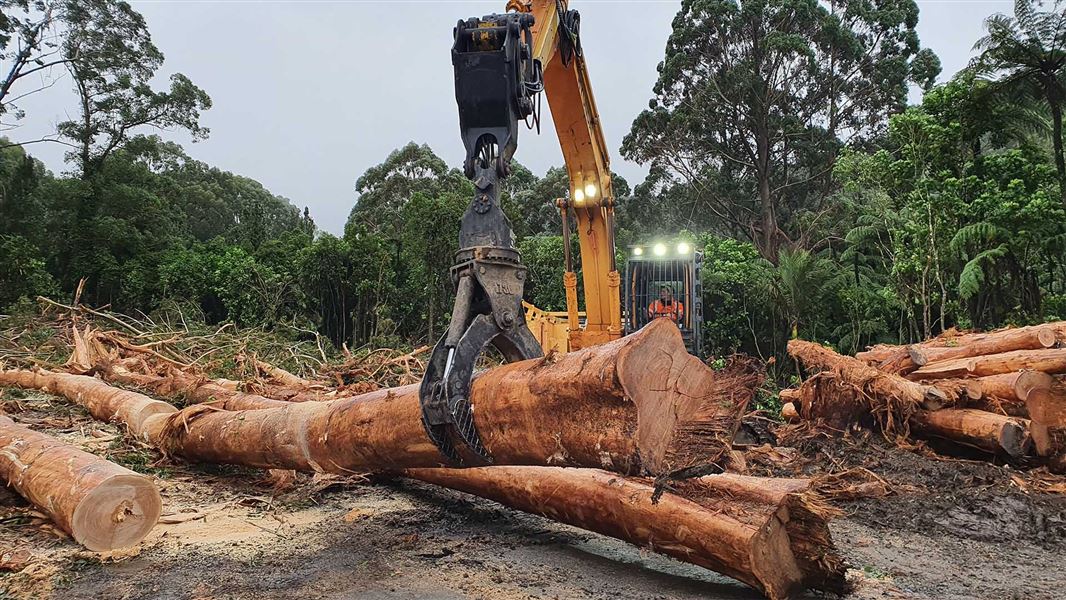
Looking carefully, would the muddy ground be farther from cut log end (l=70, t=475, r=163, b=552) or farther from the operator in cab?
the operator in cab

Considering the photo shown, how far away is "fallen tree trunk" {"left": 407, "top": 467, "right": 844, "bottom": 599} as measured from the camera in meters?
2.95

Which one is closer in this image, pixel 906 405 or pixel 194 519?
pixel 194 519

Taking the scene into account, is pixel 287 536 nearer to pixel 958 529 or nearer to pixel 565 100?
pixel 958 529

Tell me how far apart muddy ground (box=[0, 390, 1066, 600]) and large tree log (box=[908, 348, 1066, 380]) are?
1220mm

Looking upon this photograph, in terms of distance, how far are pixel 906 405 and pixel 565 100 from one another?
4698 mm

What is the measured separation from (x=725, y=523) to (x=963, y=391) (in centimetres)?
476

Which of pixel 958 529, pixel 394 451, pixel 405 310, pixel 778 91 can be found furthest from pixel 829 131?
pixel 394 451

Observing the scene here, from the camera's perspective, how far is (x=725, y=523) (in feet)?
9.89

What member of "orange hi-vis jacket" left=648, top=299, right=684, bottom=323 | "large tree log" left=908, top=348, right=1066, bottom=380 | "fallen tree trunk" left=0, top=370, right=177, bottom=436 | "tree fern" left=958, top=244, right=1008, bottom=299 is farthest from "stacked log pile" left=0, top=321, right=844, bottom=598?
"tree fern" left=958, top=244, right=1008, bottom=299

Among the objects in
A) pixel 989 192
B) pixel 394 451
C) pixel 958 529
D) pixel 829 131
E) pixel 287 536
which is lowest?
pixel 958 529

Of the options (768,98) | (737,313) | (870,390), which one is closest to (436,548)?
(870,390)

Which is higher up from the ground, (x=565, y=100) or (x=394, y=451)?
(x=565, y=100)

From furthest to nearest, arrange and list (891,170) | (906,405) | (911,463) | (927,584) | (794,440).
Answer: (891,170) < (794,440) < (906,405) < (911,463) < (927,584)

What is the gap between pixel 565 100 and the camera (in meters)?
7.79
